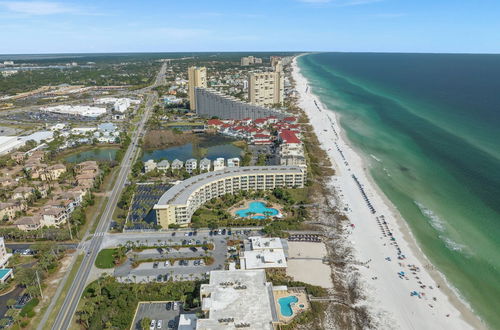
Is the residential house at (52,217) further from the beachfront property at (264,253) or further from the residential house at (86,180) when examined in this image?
the beachfront property at (264,253)

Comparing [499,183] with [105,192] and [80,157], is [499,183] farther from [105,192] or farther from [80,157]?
[80,157]

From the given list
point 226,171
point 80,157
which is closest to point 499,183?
point 226,171

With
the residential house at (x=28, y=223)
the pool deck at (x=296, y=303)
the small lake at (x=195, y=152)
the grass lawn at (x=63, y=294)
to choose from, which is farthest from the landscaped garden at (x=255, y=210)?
the small lake at (x=195, y=152)

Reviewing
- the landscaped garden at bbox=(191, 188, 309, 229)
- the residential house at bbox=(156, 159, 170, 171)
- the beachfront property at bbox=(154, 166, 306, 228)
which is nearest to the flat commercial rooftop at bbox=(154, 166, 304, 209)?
the beachfront property at bbox=(154, 166, 306, 228)

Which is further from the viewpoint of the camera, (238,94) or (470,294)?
(238,94)

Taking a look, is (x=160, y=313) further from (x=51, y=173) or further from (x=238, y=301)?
(x=51, y=173)
